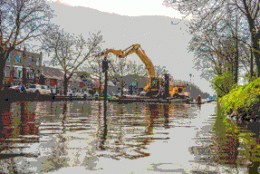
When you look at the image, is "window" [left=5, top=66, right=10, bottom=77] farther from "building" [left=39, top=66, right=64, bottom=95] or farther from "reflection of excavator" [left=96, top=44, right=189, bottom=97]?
"reflection of excavator" [left=96, top=44, right=189, bottom=97]

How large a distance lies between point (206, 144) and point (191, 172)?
3047 mm

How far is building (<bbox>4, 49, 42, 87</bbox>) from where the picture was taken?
7526 centimetres

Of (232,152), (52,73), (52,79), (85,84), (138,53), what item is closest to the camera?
(232,152)

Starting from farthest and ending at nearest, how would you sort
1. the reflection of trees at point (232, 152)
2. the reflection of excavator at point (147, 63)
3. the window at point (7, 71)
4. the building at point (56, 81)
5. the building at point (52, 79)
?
the building at point (56, 81)
the building at point (52, 79)
the window at point (7, 71)
the reflection of excavator at point (147, 63)
the reflection of trees at point (232, 152)

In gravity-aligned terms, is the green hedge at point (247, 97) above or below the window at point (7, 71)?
below

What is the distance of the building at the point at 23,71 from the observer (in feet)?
247

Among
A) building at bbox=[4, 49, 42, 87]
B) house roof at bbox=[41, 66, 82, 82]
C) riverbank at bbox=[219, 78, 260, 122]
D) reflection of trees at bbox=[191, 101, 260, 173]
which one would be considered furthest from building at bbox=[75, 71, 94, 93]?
reflection of trees at bbox=[191, 101, 260, 173]

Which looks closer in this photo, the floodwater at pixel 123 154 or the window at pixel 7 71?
the floodwater at pixel 123 154

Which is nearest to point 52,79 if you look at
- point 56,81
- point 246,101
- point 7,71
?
point 56,81

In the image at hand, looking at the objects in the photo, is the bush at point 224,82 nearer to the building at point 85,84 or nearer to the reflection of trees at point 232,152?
the reflection of trees at point 232,152

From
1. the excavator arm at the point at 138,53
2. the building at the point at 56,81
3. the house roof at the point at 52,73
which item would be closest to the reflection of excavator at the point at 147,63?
the excavator arm at the point at 138,53

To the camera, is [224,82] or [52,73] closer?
[224,82]

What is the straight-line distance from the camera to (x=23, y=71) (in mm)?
80375

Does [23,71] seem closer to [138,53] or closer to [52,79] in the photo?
[52,79]
